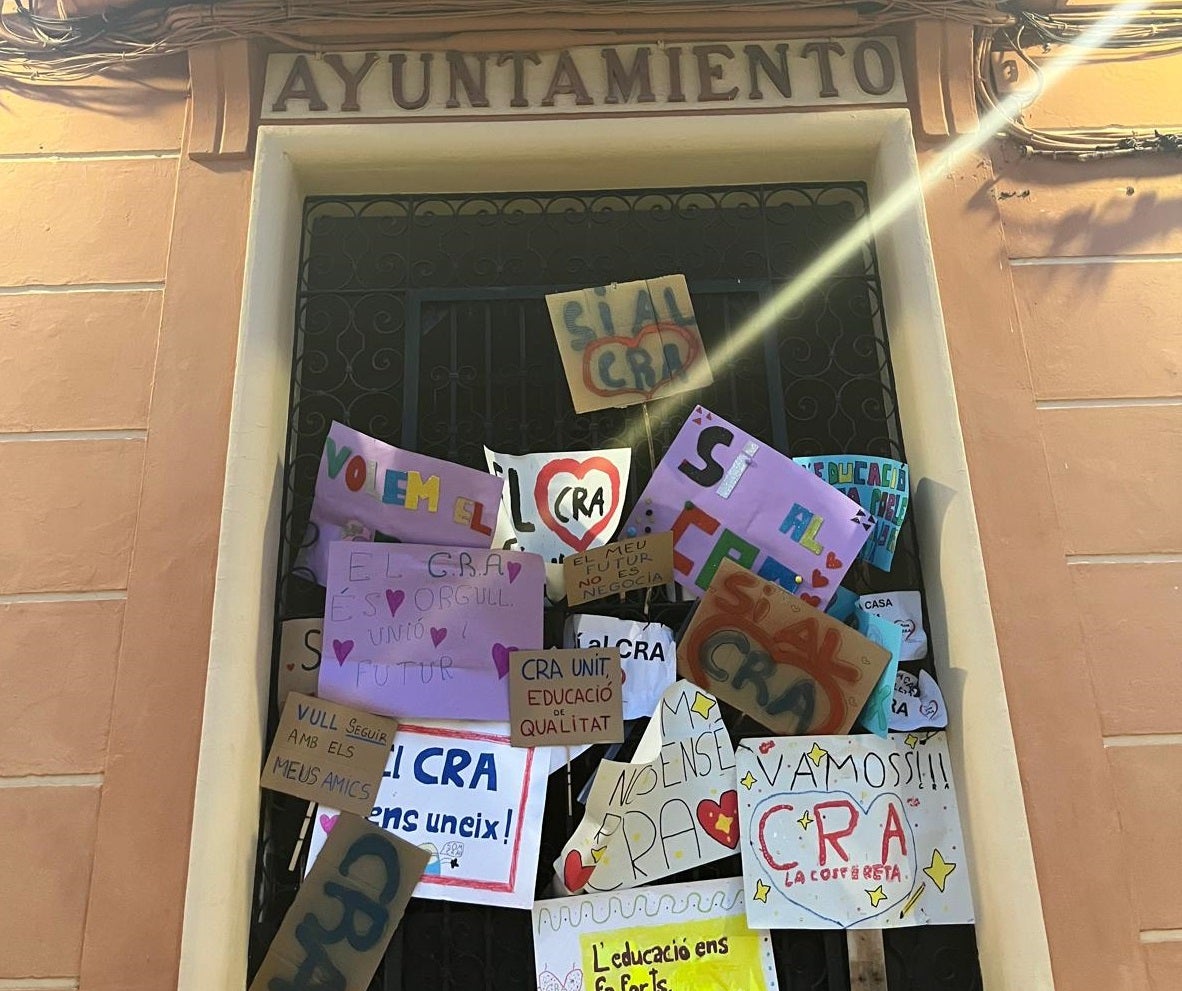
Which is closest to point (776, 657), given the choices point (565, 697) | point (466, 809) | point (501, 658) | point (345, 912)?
point (565, 697)

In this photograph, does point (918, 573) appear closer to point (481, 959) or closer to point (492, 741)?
point (492, 741)

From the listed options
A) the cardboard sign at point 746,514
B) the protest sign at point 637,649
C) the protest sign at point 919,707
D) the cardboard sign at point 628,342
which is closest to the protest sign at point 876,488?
the cardboard sign at point 746,514

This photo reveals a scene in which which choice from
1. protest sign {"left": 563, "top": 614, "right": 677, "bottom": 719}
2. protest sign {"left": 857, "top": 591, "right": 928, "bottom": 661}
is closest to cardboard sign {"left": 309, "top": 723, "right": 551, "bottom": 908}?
protest sign {"left": 563, "top": 614, "right": 677, "bottom": 719}

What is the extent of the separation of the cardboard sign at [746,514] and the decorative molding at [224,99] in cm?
188

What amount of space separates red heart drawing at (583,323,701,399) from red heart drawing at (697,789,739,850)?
1334mm

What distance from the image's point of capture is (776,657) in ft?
10.0

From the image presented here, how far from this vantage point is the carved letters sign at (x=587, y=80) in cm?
357

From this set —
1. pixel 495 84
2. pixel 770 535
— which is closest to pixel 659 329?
pixel 770 535

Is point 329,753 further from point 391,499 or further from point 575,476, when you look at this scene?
point 575,476

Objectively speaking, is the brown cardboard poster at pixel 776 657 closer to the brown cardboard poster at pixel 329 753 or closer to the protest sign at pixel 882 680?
the protest sign at pixel 882 680

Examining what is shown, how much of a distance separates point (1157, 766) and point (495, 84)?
10.2 ft

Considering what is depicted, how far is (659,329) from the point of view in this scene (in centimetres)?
347

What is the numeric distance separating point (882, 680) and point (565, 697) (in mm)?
949

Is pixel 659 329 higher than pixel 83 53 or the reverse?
the reverse
